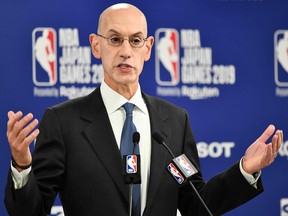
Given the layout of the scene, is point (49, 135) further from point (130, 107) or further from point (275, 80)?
point (275, 80)

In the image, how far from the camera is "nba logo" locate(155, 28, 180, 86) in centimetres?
475

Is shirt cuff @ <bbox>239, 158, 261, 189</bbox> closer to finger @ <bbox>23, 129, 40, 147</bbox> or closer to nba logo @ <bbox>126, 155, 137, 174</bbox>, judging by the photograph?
nba logo @ <bbox>126, 155, 137, 174</bbox>

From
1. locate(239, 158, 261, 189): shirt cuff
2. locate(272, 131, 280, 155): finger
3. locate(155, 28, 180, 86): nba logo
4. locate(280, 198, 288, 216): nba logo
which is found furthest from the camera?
locate(280, 198, 288, 216): nba logo

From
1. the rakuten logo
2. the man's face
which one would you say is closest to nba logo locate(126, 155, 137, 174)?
the man's face

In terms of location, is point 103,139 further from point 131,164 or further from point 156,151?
point 131,164

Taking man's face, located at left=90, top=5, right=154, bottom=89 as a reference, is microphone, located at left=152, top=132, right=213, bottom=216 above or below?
below

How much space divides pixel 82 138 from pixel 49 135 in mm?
147

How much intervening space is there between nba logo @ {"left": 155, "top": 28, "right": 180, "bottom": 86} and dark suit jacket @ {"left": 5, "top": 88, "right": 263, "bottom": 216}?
5.75 ft

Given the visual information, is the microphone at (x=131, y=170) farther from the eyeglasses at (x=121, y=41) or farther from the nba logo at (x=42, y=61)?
the nba logo at (x=42, y=61)

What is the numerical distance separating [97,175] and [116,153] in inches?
5.1

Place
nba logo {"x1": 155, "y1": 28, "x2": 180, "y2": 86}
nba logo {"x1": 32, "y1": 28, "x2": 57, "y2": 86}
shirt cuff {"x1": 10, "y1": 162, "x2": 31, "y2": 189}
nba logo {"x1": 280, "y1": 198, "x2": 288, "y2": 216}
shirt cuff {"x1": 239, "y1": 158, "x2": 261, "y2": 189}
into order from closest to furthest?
shirt cuff {"x1": 10, "y1": 162, "x2": 31, "y2": 189} → shirt cuff {"x1": 239, "y1": 158, "x2": 261, "y2": 189} → nba logo {"x1": 32, "y1": 28, "x2": 57, "y2": 86} → nba logo {"x1": 155, "y1": 28, "x2": 180, "y2": 86} → nba logo {"x1": 280, "y1": 198, "x2": 288, "y2": 216}

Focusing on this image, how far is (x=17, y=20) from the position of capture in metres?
4.58

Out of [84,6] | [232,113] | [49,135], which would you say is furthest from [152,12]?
[49,135]

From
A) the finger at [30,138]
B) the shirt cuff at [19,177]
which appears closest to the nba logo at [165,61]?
the shirt cuff at [19,177]
